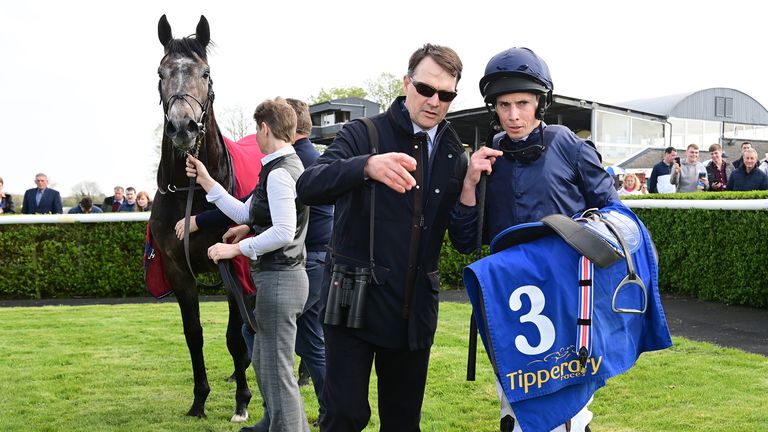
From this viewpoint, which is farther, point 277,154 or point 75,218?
point 75,218

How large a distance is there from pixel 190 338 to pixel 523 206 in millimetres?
3020

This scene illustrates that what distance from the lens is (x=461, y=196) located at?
2689 millimetres

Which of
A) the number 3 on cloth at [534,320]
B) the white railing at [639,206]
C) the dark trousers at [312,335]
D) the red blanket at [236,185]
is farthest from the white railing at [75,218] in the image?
the number 3 on cloth at [534,320]

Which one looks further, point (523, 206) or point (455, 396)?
point (455, 396)

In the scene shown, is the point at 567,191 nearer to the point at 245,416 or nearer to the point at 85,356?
the point at 245,416

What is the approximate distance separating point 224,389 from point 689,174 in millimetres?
8990

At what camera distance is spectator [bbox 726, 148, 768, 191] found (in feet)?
33.2

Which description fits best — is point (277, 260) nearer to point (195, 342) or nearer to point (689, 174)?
point (195, 342)

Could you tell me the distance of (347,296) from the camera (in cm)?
256

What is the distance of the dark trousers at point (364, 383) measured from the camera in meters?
2.59

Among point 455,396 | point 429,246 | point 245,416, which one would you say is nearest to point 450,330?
point 455,396

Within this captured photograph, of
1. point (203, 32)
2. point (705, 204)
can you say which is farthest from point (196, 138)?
point (705, 204)

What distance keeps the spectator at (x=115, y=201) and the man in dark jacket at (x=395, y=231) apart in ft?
42.8

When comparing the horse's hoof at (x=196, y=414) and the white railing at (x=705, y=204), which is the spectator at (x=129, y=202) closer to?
the white railing at (x=705, y=204)
